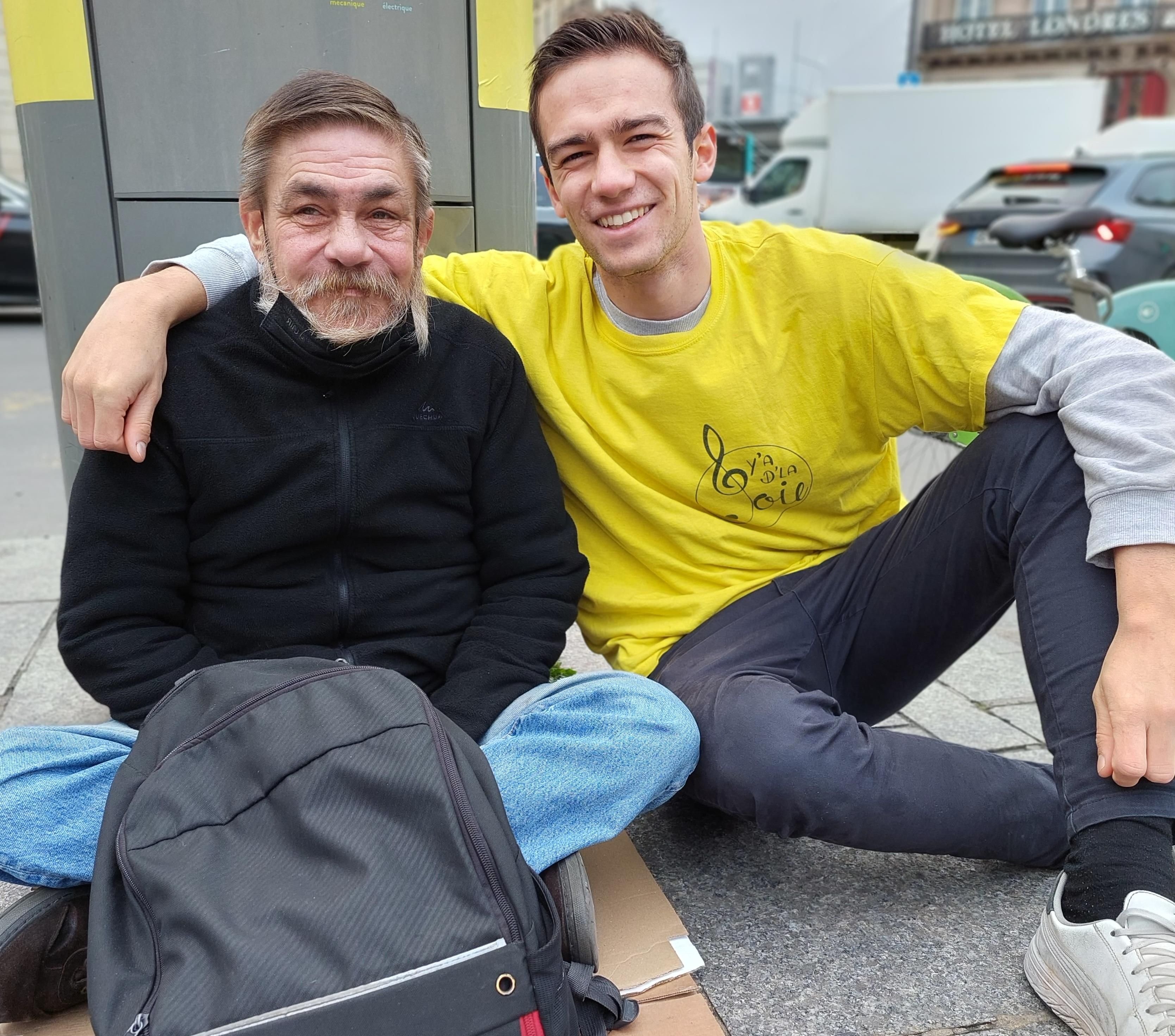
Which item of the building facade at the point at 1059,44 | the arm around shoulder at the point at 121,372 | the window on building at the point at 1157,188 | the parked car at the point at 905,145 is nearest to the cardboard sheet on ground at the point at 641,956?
the arm around shoulder at the point at 121,372

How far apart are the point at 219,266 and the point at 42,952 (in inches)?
48.0

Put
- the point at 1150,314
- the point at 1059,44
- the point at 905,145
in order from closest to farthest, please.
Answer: the point at 1150,314, the point at 905,145, the point at 1059,44

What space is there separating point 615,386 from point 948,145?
16.5m

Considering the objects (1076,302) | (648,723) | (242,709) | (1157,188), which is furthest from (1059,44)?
(242,709)

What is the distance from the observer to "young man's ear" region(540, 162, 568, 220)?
2059mm

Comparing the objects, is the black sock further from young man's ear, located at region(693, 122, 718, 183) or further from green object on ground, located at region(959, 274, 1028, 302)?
young man's ear, located at region(693, 122, 718, 183)

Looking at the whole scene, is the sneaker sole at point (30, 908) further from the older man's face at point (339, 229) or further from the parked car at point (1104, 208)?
the parked car at point (1104, 208)

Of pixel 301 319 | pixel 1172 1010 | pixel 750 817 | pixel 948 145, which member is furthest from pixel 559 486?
pixel 948 145

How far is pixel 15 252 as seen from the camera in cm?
1073

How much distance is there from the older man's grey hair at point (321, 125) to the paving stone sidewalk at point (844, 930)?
1.16 meters

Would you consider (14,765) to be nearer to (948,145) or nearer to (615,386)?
(615,386)

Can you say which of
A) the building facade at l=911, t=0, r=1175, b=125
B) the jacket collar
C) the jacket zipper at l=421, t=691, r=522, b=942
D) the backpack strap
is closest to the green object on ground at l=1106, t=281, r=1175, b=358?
the jacket collar

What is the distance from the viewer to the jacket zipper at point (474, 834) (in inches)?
Result: 51.2

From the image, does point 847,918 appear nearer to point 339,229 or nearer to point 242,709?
point 242,709
